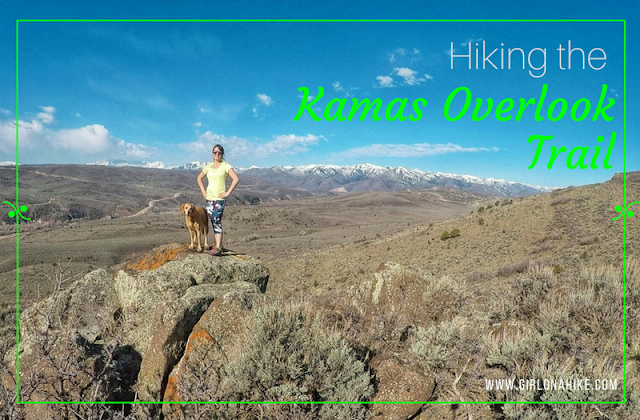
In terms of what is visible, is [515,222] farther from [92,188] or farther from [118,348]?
[92,188]

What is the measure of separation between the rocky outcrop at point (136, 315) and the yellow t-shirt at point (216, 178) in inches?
58.1

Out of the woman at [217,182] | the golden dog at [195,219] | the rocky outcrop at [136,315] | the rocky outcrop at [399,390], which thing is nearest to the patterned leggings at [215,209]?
the woman at [217,182]

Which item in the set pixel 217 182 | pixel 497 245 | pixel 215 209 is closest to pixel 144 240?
pixel 497 245

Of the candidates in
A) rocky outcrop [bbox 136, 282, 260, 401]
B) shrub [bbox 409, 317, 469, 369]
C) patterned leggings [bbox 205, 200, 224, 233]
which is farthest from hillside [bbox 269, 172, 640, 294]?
rocky outcrop [bbox 136, 282, 260, 401]

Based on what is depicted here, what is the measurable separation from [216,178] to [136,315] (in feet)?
10.1

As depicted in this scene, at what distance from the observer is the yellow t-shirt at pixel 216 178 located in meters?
7.10

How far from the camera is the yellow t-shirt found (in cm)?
710

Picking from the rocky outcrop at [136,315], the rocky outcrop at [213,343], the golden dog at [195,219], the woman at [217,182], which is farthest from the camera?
the golden dog at [195,219]

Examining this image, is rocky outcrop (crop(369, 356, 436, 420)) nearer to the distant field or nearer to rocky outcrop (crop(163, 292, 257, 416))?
rocky outcrop (crop(163, 292, 257, 416))

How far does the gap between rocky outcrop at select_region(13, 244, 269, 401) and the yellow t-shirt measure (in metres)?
1.48

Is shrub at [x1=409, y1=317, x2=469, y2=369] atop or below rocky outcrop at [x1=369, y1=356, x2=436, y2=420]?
atop

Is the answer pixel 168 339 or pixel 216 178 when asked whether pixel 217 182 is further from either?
pixel 168 339

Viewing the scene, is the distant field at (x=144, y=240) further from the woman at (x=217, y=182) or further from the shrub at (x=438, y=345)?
the shrub at (x=438, y=345)

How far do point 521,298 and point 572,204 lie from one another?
28.1 m
